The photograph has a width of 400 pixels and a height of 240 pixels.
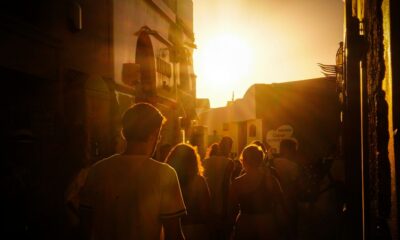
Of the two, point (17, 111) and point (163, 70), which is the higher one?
point (163, 70)

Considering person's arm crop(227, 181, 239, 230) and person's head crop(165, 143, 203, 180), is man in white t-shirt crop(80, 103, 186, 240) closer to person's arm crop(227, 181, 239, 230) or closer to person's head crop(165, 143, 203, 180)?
person's head crop(165, 143, 203, 180)

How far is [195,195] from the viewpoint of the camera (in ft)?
Answer: 15.8

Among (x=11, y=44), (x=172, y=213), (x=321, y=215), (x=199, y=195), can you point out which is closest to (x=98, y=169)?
(x=172, y=213)

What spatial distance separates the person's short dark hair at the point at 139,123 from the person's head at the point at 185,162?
1.98m

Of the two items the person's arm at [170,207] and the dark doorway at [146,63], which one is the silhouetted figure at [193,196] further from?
the dark doorway at [146,63]

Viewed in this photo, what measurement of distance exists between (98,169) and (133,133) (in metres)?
0.35

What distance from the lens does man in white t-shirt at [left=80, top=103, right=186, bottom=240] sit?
2750 mm

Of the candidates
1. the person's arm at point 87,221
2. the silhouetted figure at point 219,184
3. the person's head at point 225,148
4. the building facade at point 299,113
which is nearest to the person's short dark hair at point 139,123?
the person's arm at point 87,221

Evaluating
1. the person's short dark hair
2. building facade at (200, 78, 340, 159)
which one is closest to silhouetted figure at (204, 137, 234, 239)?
the person's short dark hair

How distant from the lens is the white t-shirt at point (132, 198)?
2.75 m

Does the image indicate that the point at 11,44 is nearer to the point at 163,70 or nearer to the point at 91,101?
the point at 91,101

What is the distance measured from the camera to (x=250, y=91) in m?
21.8

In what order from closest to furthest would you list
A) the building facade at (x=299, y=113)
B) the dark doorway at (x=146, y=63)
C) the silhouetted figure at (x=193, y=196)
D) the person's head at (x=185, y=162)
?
the silhouetted figure at (x=193, y=196)
the person's head at (x=185, y=162)
the dark doorway at (x=146, y=63)
the building facade at (x=299, y=113)

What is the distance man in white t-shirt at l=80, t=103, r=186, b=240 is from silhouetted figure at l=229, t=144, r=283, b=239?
2256 millimetres
